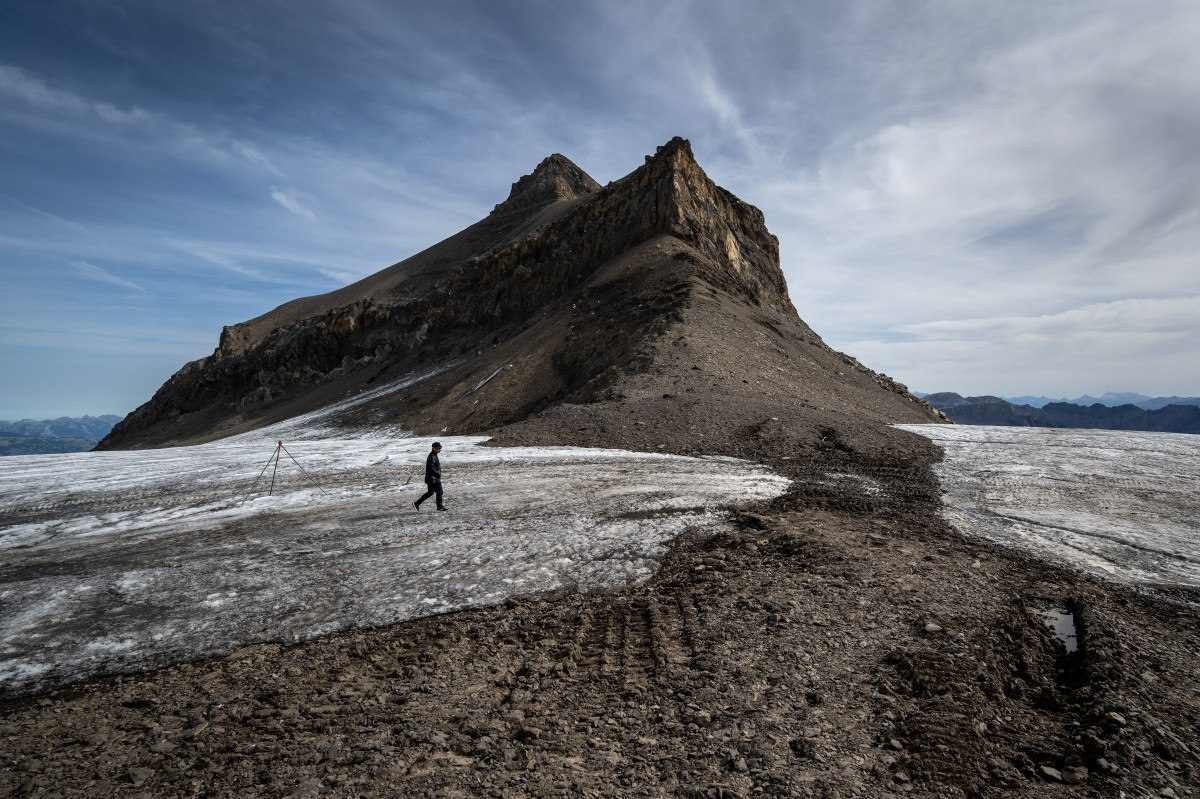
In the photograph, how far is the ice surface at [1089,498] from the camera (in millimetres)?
9508

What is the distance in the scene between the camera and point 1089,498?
43.8ft

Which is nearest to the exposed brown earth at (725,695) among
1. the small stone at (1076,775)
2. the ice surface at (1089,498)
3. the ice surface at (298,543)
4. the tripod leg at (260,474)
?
the small stone at (1076,775)

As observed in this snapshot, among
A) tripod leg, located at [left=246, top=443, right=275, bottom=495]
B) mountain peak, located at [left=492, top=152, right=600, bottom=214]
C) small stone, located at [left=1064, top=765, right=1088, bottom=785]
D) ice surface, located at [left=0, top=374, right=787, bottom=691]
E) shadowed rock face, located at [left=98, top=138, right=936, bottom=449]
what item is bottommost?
small stone, located at [left=1064, top=765, right=1088, bottom=785]

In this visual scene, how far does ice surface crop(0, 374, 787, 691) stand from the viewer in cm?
715

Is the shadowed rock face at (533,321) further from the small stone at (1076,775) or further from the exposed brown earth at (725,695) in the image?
the small stone at (1076,775)

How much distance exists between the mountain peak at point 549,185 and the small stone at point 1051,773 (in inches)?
3426

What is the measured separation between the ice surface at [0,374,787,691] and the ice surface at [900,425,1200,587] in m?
4.73

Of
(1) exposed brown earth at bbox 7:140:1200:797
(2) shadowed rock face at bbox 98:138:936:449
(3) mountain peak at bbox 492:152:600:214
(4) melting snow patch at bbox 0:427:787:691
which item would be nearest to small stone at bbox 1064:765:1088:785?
(1) exposed brown earth at bbox 7:140:1200:797

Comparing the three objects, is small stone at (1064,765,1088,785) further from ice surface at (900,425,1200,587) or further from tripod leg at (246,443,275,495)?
tripod leg at (246,443,275,495)

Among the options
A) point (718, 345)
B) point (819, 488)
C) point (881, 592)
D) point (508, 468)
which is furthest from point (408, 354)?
point (881, 592)

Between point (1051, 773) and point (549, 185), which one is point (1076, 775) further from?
point (549, 185)

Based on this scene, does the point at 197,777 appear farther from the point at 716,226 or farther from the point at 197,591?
the point at 716,226

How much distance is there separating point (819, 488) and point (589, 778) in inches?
431

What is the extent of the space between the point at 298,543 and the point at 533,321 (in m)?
35.9
